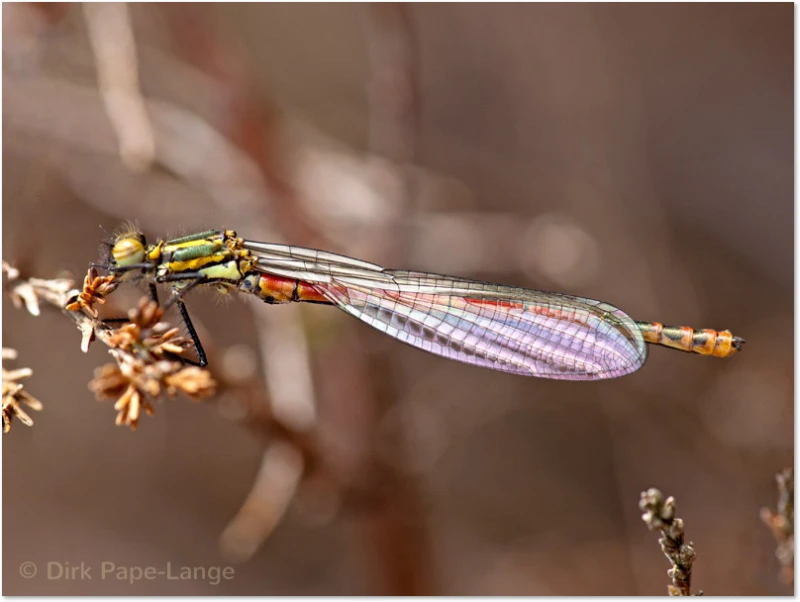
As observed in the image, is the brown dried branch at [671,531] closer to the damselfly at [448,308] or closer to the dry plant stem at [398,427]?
the damselfly at [448,308]

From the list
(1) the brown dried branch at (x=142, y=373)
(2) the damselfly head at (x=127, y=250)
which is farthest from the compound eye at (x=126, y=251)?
(1) the brown dried branch at (x=142, y=373)

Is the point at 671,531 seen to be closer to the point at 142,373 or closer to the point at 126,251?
the point at 142,373

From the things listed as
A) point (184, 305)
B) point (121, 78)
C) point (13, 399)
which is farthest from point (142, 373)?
point (121, 78)

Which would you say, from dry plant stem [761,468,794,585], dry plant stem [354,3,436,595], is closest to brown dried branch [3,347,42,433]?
dry plant stem [761,468,794,585]

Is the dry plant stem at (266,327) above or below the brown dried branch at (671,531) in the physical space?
above

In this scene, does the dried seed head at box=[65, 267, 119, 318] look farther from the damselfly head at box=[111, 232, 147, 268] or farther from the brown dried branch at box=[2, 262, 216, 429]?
the damselfly head at box=[111, 232, 147, 268]
